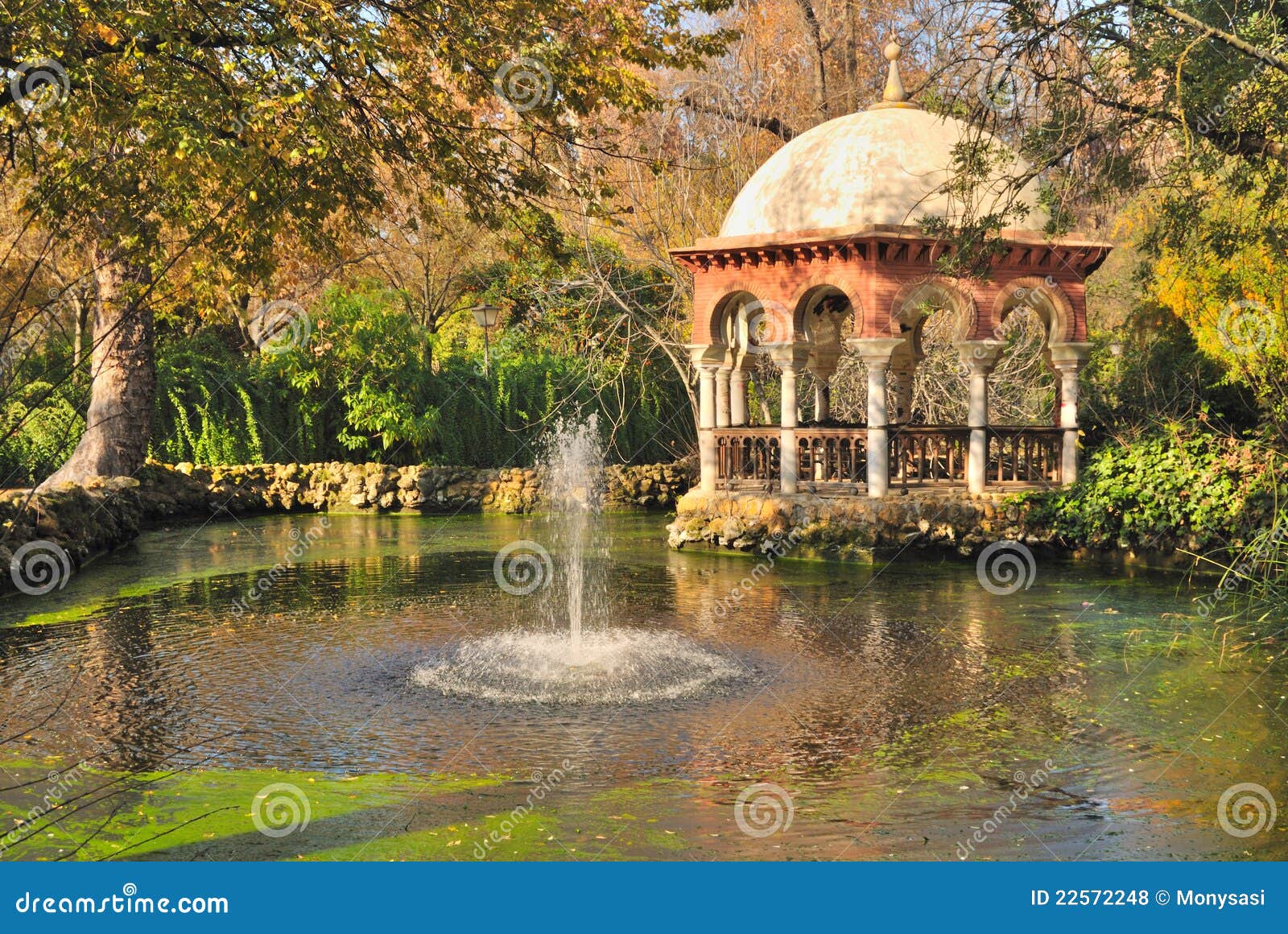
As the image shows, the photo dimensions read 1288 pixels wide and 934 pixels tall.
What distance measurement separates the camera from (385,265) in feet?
123

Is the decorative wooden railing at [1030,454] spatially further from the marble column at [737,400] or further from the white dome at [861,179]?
the marble column at [737,400]

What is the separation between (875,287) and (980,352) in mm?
1738

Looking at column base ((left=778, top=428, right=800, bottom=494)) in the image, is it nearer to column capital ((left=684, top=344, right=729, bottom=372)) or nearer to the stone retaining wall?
column capital ((left=684, top=344, right=729, bottom=372))

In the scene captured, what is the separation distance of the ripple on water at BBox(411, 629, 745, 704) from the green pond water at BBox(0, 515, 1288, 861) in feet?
0.44

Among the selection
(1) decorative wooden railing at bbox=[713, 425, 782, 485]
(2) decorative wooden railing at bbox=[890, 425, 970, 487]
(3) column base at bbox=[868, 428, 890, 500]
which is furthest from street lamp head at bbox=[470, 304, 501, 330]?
(3) column base at bbox=[868, 428, 890, 500]

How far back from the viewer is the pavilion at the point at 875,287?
654 inches

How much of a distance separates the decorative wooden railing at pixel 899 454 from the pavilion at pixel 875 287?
1.4 inches

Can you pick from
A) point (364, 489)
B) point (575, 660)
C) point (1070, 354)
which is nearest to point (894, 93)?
point (1070, 354)

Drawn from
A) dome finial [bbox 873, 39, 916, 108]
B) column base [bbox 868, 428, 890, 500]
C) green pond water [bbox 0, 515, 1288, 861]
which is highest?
dome finial [bbox 873, 39, 916, 108]

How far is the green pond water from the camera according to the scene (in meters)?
5.73

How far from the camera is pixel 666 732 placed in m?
7.72

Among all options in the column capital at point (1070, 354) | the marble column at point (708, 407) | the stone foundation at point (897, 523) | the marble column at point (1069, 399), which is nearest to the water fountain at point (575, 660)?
the stone foundation at point (897, 523)

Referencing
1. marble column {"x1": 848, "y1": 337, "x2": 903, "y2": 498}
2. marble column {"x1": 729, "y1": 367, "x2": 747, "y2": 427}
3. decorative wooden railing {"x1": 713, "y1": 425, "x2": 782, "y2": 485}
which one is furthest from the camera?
marble column {"x1": 729, "y1": 367, "x2": 747, "y2": 427}

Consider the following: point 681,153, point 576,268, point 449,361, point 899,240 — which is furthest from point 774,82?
point 899,240
